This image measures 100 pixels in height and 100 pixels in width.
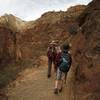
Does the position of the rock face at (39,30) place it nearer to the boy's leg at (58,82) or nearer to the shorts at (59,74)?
the boy's leg at (58,82)

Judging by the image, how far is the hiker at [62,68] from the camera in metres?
22.7

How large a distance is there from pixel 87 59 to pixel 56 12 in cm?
4437

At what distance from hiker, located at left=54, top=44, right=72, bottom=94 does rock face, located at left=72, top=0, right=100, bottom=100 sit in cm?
49

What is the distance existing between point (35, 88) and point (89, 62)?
5728 millimetres

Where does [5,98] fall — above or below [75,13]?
below

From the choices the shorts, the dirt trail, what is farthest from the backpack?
the dirt trail

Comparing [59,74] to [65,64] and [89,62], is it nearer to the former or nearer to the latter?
[65,64]

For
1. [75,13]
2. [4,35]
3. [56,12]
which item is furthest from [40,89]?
[56,12]

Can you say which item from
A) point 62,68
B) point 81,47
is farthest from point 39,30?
point 62,68

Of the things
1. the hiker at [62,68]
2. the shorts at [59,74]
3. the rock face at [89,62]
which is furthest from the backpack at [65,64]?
the rock face at [89,62]

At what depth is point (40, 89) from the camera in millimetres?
25578

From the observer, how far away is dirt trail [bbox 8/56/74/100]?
925 inches

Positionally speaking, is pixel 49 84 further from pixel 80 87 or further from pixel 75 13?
pixel 75 13

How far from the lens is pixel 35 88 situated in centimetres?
2608
